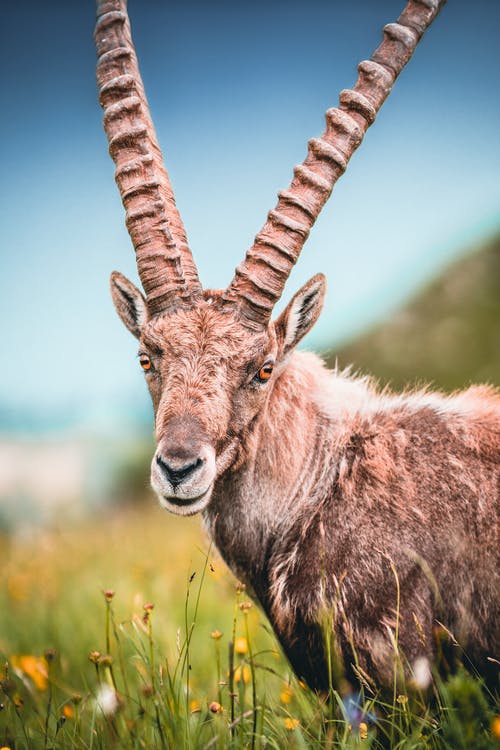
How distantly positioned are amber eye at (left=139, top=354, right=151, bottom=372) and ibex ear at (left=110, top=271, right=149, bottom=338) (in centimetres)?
47

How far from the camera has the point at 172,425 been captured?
13.5ft

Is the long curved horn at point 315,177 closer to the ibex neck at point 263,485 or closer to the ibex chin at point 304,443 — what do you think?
the ibex chin at point 304,443

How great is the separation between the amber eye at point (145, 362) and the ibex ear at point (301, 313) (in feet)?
3.53

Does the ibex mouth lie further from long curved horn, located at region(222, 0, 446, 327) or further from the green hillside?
the green hillside

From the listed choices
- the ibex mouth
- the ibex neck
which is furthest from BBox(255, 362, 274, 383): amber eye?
the ibex mouth

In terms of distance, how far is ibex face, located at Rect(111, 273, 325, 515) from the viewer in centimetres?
396

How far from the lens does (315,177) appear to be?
15.7 ft

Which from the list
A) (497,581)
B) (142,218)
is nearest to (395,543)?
(497,581)

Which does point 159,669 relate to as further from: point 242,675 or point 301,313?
point 301,313

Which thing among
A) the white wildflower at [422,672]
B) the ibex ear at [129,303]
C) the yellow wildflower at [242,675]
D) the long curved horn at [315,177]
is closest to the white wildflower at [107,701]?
the yellow wildflower at [242,675]

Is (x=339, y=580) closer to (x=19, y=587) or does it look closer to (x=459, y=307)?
(x=19, y=587)

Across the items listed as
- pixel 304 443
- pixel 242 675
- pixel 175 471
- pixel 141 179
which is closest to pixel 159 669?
pixel 242 675

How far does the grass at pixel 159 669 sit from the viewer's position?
11.6ft

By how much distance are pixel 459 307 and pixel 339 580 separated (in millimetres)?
26196
